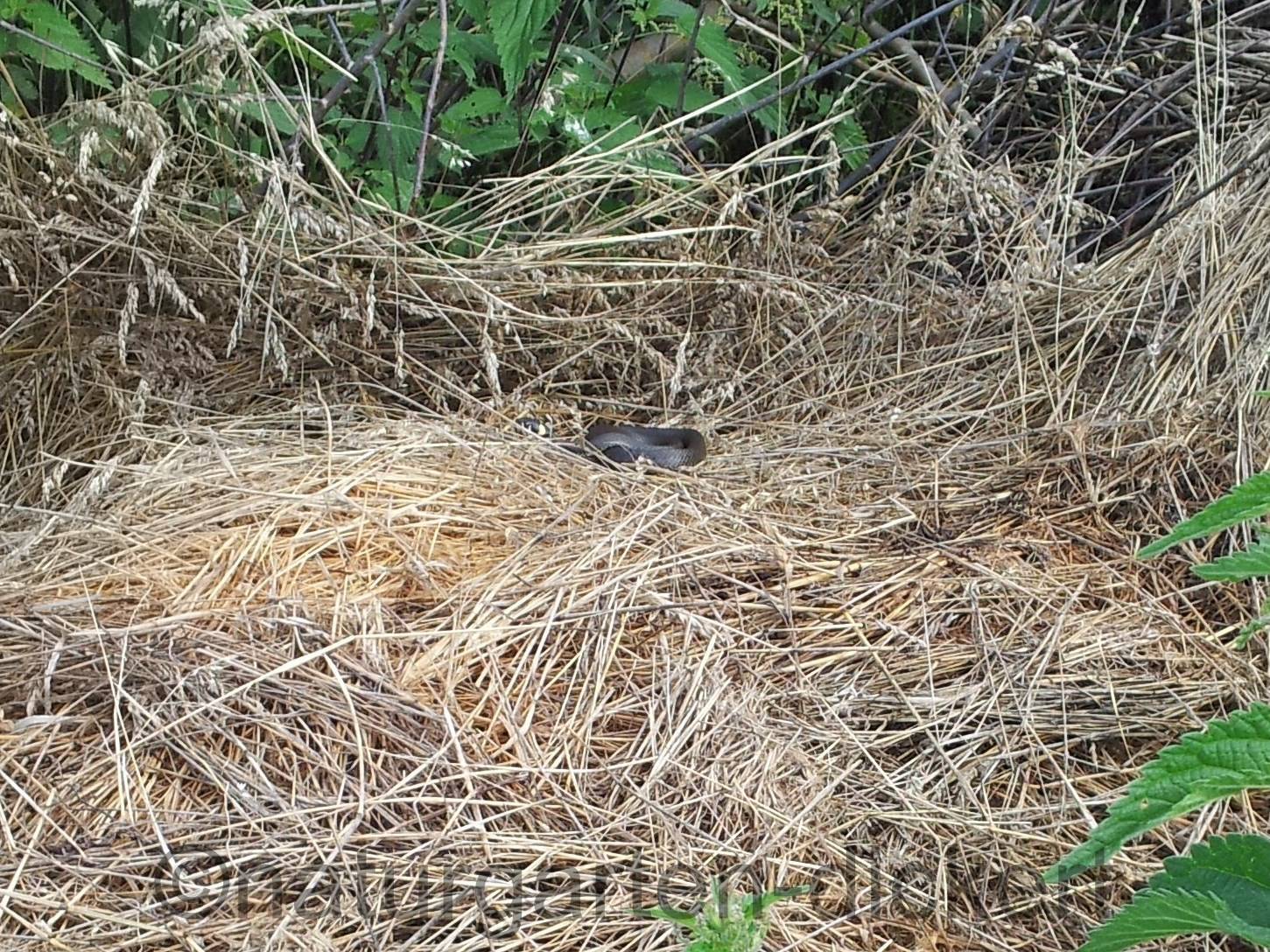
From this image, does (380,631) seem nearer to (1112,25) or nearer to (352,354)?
(352,354)

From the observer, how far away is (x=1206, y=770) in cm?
108

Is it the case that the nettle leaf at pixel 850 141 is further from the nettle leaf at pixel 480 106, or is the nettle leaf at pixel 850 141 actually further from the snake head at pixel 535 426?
the snake head at pixel 535 426

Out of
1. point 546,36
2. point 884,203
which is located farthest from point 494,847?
point 546,36

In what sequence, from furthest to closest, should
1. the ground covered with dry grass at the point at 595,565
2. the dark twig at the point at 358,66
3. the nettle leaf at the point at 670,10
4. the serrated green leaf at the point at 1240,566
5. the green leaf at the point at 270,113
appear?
the nettle leaf at the point at 670,10 → the dark twig at the point at 358,66 → the green leaf at the point at 270,113 → the ground covered with dry grass at the point at 595,565 → the serrated green leaf at the point at 1240,566

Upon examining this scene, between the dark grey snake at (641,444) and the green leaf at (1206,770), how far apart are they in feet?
6.73

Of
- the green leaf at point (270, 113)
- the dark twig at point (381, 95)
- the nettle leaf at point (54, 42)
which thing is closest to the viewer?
the nettle leaf at point (54, 42)

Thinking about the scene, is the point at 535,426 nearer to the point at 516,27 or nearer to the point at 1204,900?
the point at 516,27

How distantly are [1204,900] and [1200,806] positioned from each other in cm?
9

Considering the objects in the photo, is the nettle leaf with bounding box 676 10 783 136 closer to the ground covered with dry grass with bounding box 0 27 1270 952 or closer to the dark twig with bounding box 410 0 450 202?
the ground covered with dry grass with bounding box 0 27 1270 952

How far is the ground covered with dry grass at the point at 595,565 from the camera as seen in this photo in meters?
1.92

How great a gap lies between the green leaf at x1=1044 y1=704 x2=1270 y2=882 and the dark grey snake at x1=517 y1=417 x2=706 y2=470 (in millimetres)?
2052

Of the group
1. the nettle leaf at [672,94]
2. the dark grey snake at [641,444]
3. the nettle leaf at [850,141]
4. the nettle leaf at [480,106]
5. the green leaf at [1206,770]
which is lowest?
the dark grey snake at [641,444]

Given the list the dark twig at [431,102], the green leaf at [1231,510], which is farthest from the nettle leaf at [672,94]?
the green leaf at [1231,510]

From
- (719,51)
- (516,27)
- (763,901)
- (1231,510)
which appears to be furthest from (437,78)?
(1231,510)
